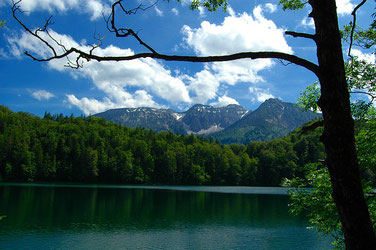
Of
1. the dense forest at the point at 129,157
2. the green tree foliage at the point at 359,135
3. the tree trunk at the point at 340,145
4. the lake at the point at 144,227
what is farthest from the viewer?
the dense forest at the point at 129,157

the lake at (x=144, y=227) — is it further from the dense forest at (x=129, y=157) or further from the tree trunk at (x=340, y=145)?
the dense forest at (x=129, y=157)

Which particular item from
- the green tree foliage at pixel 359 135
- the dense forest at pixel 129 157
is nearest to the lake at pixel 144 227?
the green tree foliage at pixel 359 135

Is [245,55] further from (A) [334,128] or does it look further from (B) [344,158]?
(B) [344,158]

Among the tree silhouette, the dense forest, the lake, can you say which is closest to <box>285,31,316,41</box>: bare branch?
the tree silhouette

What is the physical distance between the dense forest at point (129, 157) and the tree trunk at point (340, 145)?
109m

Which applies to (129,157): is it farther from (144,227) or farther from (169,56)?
(169,56)

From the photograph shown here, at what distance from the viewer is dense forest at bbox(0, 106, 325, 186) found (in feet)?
351

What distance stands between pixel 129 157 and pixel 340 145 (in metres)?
123

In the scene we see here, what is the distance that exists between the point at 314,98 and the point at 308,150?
14335cm

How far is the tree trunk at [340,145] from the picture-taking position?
131 inches

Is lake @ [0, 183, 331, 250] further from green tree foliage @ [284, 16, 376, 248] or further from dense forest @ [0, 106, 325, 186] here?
dense forest @ [0, 106, 325, 186]

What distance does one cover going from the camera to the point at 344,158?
3.38 m

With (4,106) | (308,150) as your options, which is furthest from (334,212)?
(4,106)

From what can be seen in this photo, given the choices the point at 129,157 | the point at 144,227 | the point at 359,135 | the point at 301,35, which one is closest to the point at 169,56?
the point at 301,35
